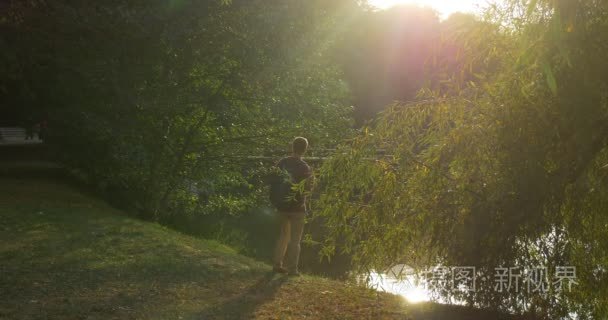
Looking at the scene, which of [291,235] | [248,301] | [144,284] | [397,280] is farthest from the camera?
[291,235]

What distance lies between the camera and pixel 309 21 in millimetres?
13898

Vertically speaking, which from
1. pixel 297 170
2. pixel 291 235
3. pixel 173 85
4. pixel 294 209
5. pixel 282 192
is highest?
pixel 173 85

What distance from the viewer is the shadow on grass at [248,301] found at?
21.6ft

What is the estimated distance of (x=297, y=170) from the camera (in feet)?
27.6

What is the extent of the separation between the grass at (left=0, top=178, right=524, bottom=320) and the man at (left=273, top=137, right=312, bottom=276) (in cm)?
28

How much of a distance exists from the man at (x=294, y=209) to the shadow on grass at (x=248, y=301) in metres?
0.34

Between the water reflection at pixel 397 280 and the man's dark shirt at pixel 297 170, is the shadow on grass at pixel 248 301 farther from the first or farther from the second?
the water reflection at pixel 397 280

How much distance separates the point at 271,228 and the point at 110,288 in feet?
43.5

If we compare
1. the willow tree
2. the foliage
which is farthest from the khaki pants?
the foliage

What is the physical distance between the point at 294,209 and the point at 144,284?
207 centimetres

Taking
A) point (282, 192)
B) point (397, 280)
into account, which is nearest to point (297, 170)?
point (282, 192)

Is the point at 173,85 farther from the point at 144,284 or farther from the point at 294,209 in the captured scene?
the point at 144,284

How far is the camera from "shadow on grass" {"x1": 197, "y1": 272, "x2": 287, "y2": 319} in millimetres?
6598

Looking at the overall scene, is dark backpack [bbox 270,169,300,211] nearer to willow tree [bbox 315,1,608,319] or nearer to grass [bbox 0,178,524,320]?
grass [bbox 0,178,524,320]
